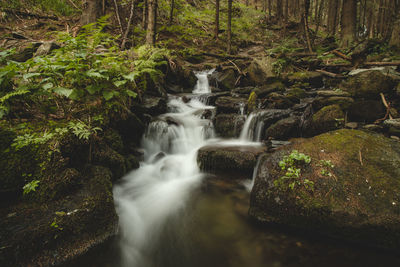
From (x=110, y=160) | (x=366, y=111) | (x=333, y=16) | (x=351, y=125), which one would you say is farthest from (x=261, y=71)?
(x=333, y=16)

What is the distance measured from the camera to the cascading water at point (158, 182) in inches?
132

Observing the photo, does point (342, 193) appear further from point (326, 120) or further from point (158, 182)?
point (158, 182)

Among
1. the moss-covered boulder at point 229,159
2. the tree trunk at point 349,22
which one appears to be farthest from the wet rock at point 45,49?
the tree trunk at point 349,22

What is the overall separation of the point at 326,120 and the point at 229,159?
2688mm

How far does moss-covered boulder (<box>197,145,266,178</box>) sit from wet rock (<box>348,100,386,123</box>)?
237 centimetres

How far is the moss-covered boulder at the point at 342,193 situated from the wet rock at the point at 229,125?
3.13 m

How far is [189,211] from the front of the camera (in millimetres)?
4035

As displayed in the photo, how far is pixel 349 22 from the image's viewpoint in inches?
445

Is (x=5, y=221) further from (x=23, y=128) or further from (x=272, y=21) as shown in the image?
(x=272, y=21)

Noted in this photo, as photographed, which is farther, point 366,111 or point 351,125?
point 366,111

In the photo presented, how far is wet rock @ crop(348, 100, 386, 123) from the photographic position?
4.95m

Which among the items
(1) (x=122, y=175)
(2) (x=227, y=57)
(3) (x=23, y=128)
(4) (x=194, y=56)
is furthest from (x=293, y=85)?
(3) (x=23, y=128)

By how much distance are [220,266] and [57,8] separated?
13378mm

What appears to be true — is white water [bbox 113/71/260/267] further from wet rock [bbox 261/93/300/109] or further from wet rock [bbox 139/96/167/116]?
wet rock [bbox 261/93/300/109]
